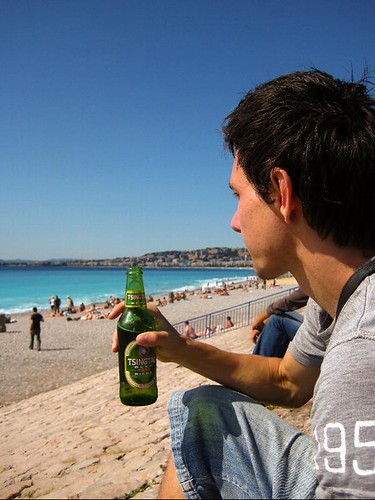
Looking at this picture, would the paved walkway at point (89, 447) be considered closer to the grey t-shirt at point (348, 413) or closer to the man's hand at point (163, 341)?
the man's hand at point (163, 341)

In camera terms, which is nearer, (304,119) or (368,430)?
(368,430)

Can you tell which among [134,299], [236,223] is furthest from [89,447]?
[236,223]

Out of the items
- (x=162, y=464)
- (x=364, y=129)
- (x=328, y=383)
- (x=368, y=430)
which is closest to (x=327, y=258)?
(x=364, y=129)

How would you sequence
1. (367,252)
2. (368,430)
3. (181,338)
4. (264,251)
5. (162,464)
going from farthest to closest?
(162,464)
(181,338)
(264,251)
(367,252)
(368,430)

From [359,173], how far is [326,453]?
98 centimetres

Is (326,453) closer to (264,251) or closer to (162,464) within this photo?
(264,251)

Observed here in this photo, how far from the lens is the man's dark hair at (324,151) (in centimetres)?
163

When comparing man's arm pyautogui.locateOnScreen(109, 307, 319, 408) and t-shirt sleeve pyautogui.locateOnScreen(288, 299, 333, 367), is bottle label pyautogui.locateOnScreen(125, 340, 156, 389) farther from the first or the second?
t-shirt sleeve pyautogui.locateOnScreen(288, 299, 333, 367)

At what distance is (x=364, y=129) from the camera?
1.66 m

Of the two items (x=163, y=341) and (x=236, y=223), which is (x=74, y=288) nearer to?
(x=163, y=341)

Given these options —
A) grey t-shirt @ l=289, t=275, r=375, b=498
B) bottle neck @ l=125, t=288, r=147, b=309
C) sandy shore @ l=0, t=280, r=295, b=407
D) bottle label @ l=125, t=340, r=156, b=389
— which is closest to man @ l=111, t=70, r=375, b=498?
grey t-shirt @ l=289, t=275, r=375, b=498

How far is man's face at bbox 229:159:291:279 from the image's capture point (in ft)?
5.94

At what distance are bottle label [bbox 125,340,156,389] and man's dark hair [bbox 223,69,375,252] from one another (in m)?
1.00

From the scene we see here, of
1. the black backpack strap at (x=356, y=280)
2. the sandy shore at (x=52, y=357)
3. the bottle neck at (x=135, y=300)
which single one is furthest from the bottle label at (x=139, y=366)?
the sandy shore at (x=52, y=357)
